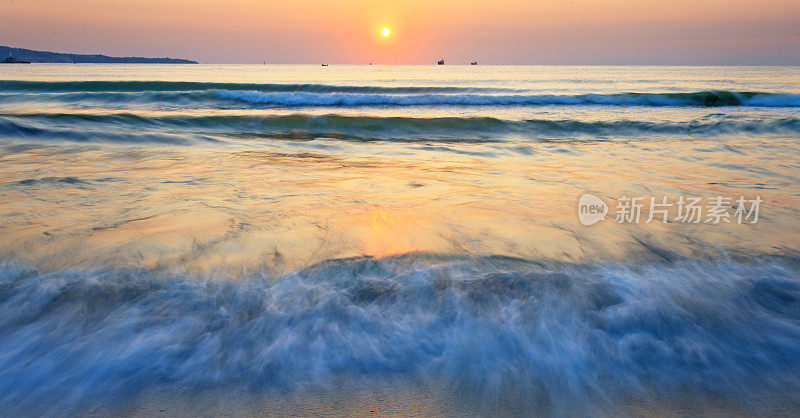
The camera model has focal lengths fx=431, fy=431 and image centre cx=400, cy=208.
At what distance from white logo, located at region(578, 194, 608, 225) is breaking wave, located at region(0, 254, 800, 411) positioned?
0.85m

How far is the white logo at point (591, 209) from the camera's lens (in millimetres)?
3277

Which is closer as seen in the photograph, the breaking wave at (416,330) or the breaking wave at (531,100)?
the breaking wave at (416,330)

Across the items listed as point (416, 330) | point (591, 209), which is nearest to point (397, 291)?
point (416, 330)

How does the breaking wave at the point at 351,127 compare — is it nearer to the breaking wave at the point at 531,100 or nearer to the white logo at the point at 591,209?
the white logo at the point at 591,209

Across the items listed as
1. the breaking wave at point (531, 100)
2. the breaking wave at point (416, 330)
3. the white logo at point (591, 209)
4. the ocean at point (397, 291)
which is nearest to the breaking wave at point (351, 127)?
the ocean at point (397, 291)

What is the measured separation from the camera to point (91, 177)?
14.8 feet

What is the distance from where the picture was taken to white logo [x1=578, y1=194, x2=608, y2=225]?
3277 millimetres

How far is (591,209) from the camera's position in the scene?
355 cm

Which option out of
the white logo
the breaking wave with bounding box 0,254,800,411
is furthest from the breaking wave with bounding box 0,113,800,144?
the breaking wave with bounding box 0,254,800,411

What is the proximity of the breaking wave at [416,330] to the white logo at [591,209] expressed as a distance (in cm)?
85

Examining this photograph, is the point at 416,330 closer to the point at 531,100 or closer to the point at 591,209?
the point at 591,209

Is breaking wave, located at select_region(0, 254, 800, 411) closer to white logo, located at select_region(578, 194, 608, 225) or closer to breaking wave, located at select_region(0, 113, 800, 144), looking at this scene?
white logo, located at select_region(578, 194, 608, 225)

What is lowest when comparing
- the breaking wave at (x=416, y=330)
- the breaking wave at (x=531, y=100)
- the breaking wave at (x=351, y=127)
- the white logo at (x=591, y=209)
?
the breaking wave at (x=416, y=330)

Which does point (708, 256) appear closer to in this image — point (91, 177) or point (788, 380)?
point (788, 380)
